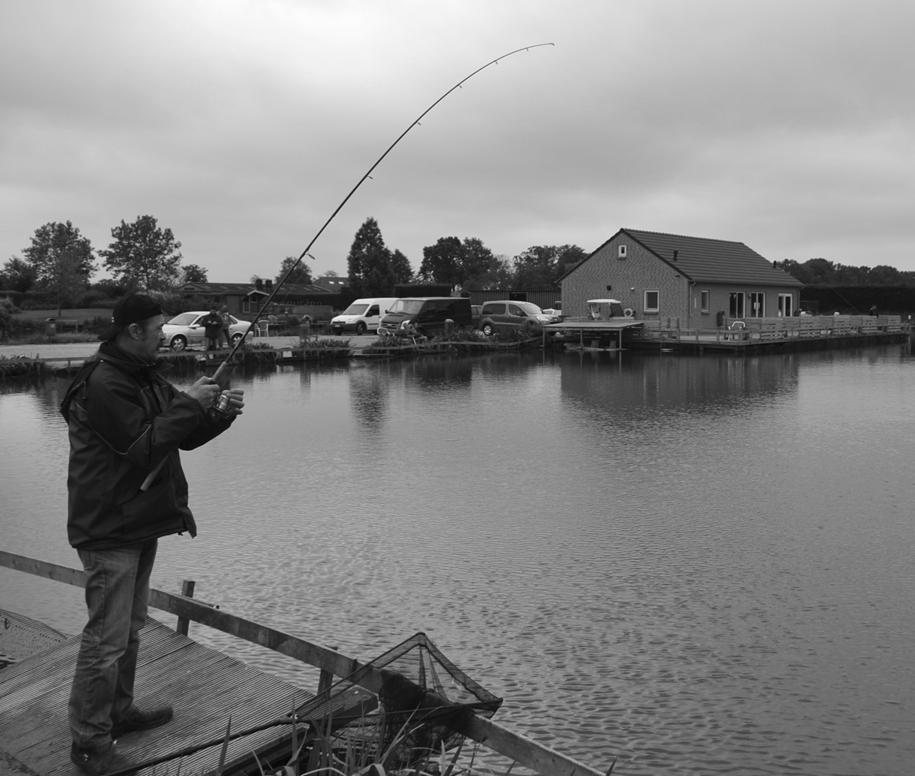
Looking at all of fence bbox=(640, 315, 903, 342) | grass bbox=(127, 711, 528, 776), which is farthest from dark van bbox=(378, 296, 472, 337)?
grass bbox=(127, 711, 528, 776)

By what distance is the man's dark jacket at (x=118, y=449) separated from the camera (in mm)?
4305

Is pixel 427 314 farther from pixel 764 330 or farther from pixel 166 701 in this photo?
pixel 166 701

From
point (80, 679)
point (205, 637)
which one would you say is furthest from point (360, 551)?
point (80, 679)

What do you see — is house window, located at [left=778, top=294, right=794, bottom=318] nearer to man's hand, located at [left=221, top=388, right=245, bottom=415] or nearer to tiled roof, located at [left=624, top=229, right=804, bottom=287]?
tiled roof, located at [left=624, top=229, right=804, bottom=287]

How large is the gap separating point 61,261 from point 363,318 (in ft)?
102

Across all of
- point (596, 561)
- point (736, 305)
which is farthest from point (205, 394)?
point (736, 305)

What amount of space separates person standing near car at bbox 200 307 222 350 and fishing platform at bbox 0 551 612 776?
29.4m

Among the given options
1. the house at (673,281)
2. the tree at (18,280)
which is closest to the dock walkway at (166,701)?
the house at (673,281)

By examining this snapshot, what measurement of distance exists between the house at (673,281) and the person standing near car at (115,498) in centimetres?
4363

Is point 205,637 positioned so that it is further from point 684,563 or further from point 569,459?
point 569,459

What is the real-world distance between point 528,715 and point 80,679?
2.88 metres

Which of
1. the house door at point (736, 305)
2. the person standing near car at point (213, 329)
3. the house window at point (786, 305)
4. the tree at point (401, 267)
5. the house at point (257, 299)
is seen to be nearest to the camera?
the person standing near car at point (213, 329)

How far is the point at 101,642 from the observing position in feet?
14.1

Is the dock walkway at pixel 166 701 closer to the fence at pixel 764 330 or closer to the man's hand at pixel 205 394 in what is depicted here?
the man's hand at pixel 205 394
